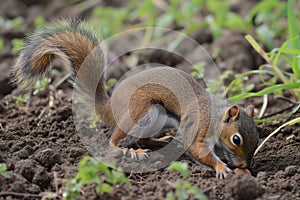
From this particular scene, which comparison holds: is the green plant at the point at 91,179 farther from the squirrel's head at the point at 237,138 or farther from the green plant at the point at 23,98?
the green plant at the point at 23,98

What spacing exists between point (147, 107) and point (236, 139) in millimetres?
660

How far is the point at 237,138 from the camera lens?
3549 mm

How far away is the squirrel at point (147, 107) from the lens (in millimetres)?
3611

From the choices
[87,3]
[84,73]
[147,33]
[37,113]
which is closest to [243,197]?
[84,73]

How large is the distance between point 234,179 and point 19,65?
1.71 metres

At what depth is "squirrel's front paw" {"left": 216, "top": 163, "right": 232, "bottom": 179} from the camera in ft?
11.3

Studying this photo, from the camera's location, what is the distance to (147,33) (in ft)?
20.9

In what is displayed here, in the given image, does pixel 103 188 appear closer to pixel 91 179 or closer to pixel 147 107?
pixel 91 179

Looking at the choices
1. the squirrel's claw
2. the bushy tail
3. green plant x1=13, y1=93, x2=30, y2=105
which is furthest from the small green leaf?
green plant x1=13, y1=93, x2=30, y2=105

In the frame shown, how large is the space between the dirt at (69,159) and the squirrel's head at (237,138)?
0.14m

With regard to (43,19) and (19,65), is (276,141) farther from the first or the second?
(43,19)

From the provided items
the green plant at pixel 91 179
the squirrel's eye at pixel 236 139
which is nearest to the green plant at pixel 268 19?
the squirrel's eye at pixel 236 139

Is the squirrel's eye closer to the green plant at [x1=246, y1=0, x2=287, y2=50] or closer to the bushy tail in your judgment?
the bushy tail

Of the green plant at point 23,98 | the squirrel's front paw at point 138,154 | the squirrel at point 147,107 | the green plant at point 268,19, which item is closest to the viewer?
the squirrel at point 147,107
